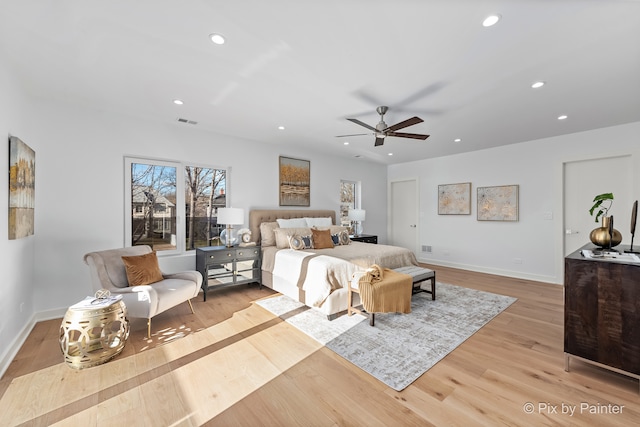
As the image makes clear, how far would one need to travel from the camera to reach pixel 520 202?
5.09 meters

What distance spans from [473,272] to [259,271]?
172 inches

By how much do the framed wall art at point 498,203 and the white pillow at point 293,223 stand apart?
372 centimetres

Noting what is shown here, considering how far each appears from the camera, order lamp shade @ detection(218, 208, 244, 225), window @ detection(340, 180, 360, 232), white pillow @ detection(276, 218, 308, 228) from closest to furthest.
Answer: lamp shade @ detection(218, 208, 244, 225), white pillow @ detection(276, 218, 308, 228), window @ detection(340, 180, 360, 232)

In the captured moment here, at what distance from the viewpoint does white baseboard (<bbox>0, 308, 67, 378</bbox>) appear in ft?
7.14

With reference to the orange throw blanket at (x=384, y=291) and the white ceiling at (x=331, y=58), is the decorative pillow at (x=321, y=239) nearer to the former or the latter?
the orange throw blanket at (x=384, y=291)

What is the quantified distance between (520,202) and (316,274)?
4.40 meters

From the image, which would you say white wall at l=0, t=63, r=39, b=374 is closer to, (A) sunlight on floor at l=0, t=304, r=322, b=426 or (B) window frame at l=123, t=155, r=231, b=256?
(A) sunlight on floor at l=0, t=304, r=322, b=426

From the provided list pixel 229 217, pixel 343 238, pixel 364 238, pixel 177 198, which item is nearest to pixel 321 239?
pixel 343 238

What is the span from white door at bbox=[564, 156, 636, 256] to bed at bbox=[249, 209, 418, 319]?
9.53ft

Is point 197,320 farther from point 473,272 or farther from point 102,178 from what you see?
point 473,272

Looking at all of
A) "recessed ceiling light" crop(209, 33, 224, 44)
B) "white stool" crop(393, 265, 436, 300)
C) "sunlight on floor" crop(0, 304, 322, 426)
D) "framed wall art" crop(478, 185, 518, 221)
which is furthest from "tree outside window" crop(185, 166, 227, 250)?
"framed wall art" crop(478, 185, 518, 221)

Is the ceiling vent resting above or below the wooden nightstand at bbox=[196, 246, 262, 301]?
above

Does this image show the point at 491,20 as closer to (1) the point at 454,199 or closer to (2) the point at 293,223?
(2) the point at 293,223

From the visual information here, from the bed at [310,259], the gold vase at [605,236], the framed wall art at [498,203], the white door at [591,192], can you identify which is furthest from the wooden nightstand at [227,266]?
the white door at [591,192]
